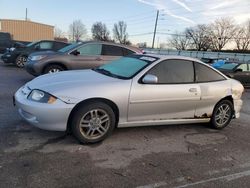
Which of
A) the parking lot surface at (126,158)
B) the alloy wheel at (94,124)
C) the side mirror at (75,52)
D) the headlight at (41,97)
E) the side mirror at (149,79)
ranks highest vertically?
the side mirror at (75,52)

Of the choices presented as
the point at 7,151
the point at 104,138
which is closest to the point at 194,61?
the point at 104,138

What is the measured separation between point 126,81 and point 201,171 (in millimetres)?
1851

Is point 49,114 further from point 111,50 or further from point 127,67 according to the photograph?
point 111,50

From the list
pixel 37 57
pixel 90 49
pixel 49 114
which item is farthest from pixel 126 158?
pixel 37 57

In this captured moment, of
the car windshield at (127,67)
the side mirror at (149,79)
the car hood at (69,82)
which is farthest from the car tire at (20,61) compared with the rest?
the side mirror at (149,79)

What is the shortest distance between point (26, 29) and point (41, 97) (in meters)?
47.1

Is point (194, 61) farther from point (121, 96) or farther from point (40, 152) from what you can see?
point (40, 152)

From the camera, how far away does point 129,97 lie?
4.91m

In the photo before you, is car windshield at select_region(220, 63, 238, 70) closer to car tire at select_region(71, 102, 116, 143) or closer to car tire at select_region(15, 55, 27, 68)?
car tire at select_region(15, 55, 27, 68)

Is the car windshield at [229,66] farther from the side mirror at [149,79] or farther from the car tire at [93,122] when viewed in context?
the car tire at [93,122]

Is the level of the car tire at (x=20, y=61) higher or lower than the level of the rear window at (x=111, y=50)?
lower

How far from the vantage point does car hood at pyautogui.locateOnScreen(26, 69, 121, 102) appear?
4555 mm

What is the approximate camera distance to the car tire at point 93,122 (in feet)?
15.0

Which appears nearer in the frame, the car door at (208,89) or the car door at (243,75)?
the car door at (208,89)
